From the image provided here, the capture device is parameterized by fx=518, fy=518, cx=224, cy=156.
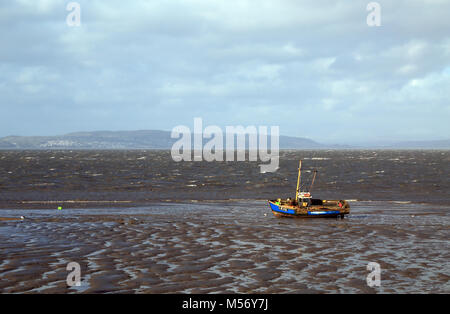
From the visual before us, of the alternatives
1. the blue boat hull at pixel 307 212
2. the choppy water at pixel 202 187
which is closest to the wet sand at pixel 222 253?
the blue boat hull at pixel 307 212

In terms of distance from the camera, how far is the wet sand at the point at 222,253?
18.9 metres

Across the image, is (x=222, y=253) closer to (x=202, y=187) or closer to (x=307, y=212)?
(x=307, y=212)

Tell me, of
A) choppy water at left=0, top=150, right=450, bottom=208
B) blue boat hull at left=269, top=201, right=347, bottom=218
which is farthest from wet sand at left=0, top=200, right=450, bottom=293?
choppy water at left=0, top=150, right=450, bottom=208

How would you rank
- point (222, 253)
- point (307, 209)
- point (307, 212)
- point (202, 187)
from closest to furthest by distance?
point (222, 253) < point (307, 212) < point (307, 209) < point (202, 187)

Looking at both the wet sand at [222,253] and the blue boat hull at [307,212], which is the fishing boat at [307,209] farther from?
the wet sand at [222,253]

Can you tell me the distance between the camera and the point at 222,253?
25125 mm

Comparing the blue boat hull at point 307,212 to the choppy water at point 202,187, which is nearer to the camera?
the blue boat hull at point 307,212

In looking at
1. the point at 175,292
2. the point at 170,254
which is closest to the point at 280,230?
the point at 170,254

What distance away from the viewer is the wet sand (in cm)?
1894

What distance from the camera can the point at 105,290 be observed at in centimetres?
1794

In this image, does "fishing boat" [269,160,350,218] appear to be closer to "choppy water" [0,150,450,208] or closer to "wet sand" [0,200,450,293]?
"wet sand" [0,200,450,293]

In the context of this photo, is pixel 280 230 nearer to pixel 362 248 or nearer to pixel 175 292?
pixel 362 248

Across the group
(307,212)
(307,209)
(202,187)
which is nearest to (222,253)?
(307,212)

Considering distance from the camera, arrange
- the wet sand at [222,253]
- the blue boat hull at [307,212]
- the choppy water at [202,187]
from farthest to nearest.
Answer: the choppy water at [202,187] → the blue boat hull at [307,212] → the wet sand at [222,253]
